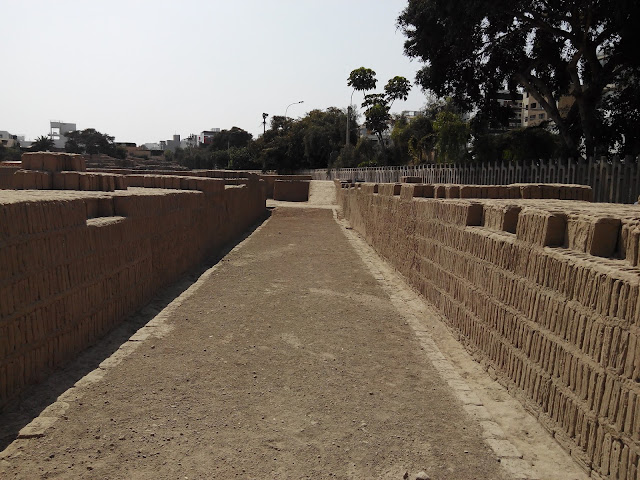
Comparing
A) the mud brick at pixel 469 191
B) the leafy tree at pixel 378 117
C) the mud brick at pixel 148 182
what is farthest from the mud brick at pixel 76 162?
the leafy tree at pixel 378 117

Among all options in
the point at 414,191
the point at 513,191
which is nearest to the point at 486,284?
the point at 513,191

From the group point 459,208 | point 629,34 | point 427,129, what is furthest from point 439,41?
point 427,129

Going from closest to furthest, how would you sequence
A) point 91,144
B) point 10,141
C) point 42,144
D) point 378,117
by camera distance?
1. point 378,117
2. point 42,144
3. point 91,144
4. point 10,141

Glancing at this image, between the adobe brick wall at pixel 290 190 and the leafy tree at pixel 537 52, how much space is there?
38.0 ft

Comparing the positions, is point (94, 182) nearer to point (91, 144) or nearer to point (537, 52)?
point (537, 52)

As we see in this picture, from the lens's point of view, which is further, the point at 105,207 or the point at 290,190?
the point at 290,190

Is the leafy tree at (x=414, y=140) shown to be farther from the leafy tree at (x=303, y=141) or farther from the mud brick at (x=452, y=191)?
the mud brick at (x=452, y=191)

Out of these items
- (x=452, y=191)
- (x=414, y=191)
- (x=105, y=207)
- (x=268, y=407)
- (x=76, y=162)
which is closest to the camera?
(x=268, y=407)

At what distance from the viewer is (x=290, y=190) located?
30.2m

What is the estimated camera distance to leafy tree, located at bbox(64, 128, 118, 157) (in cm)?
8506

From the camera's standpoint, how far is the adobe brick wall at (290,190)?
30.2 m

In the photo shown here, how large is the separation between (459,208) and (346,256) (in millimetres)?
5605

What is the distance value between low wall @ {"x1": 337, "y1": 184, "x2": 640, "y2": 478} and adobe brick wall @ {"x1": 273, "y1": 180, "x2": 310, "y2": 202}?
24.5 m

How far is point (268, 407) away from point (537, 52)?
18.5 metres
